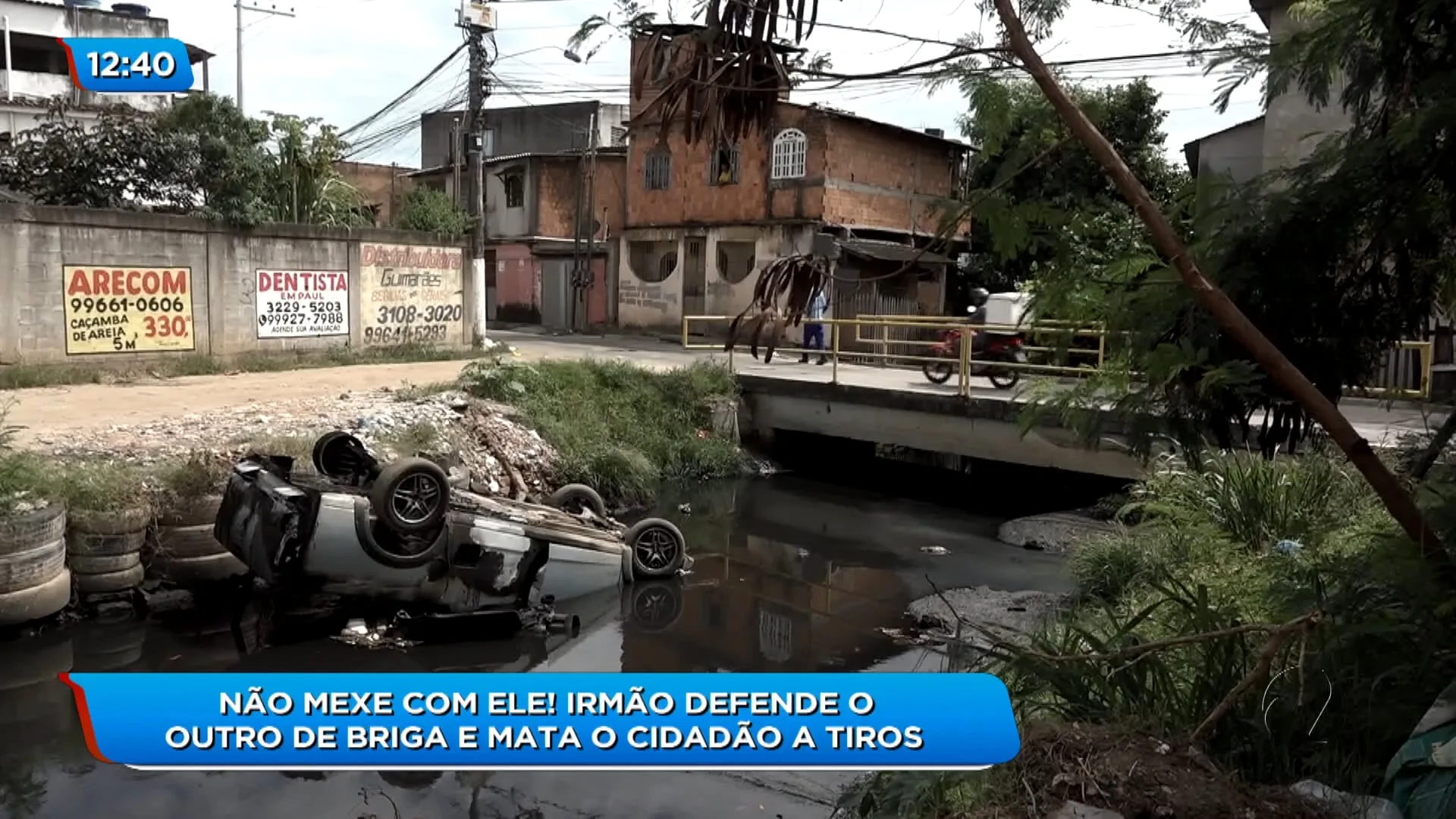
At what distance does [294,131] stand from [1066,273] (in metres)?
15.5

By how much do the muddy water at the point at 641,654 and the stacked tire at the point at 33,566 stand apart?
0.30 meters

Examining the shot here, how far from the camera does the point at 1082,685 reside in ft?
13.2

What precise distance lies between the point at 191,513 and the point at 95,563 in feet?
2.58

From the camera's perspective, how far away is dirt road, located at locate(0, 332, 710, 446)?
1043cm

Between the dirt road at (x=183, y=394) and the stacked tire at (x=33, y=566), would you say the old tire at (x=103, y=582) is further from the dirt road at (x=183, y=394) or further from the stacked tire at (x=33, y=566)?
the dirt road at (x=183, y=394)

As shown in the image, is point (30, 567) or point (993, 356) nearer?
point (30, 567)

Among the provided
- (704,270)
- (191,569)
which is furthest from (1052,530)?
(704,270)

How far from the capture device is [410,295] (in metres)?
17.5

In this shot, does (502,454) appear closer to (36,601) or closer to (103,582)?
(103,582)

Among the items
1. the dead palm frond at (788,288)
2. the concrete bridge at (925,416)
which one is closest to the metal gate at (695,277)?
the concrete bridge at (925,416)

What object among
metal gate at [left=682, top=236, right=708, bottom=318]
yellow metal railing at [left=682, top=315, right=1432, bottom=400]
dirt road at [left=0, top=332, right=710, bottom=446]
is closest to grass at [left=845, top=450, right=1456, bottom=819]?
yellow metal railing at [left=682, top=315, right=1432, bottom=400]

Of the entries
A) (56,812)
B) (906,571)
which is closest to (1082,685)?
(56,812)

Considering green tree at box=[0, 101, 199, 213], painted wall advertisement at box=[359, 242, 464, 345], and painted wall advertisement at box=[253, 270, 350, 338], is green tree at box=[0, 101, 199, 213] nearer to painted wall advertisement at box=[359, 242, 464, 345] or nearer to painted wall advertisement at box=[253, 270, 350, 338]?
painted wall advertisement at box=[253, 270, 350, 338]

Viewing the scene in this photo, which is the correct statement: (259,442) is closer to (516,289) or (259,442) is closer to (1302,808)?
(1302,808)
